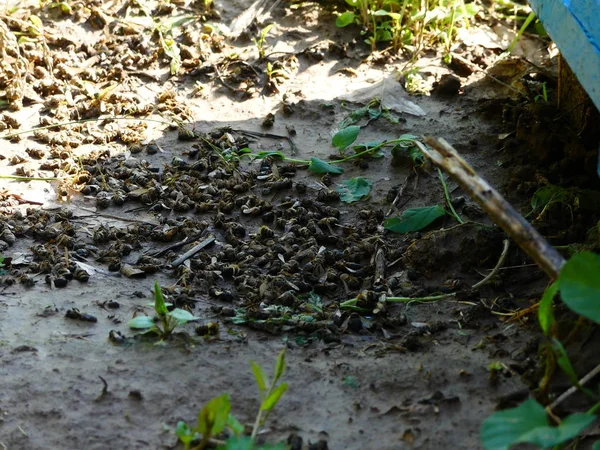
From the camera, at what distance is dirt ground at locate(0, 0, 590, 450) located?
7.61ft

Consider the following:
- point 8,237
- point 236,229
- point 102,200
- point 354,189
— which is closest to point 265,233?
point 236,229

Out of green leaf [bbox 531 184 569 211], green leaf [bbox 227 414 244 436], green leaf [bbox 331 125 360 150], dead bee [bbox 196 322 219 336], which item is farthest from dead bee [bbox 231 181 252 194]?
green leaf [bbox 227 414 244 436]

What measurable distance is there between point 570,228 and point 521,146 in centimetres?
83

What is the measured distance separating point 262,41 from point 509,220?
3.02 meters

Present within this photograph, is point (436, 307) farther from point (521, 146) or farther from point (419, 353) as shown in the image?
point (521, 146)

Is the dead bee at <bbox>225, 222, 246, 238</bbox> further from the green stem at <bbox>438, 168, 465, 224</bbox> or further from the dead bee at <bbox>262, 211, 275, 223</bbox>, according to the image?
the green stem at <bbox>438, 168, 465, 224</bbox>

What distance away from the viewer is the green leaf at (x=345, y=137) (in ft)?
12.9

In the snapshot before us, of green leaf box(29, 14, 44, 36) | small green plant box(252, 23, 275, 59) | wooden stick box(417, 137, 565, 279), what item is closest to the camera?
wooden stick box(417, 137, 565, 279)

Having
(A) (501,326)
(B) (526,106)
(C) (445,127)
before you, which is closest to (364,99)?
(C) (445,127)

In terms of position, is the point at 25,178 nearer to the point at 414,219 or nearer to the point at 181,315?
the point at 181,315

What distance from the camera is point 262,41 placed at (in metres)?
4.83

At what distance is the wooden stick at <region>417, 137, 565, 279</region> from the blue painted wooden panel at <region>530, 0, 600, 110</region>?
2.01 ft

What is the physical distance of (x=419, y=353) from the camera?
259 centimetres

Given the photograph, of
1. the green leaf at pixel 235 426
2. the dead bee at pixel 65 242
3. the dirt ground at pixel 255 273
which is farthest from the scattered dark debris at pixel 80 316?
the green leaf at pixel 235 426
